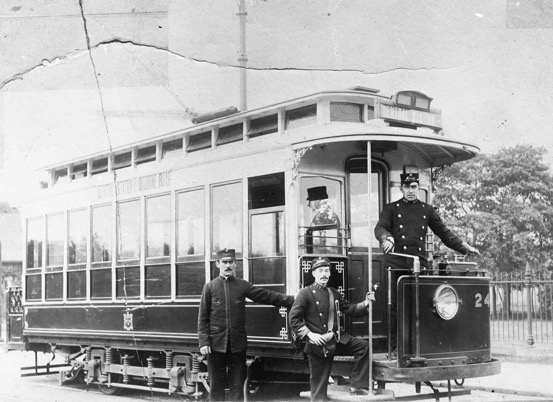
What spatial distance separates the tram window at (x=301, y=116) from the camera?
8.52 metres

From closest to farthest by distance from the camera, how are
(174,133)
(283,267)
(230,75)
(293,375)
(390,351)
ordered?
(390,351) → (283,267) → (293,375) → (174,133) → (230,75)

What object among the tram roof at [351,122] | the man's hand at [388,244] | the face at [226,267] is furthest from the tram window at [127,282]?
the man's hand at [388,244]

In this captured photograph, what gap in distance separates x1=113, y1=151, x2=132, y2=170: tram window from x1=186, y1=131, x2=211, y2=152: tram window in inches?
54.6

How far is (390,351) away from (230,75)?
8204 millimetres

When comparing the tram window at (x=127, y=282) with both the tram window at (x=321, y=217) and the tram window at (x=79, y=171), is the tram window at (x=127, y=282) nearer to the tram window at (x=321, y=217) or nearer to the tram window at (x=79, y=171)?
the tram window at (x=79, y=171)

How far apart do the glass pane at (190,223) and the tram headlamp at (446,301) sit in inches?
118

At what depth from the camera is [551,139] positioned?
3162 cm

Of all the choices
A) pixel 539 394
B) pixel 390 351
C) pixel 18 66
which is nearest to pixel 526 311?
pixel 539 394

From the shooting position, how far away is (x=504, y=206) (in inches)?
1190

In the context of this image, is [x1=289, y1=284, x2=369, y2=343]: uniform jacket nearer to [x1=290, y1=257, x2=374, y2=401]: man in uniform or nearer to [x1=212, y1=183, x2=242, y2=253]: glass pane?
[x1=290, y1=257, x2=374, y2=401]: man in uniform

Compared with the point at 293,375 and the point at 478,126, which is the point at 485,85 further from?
the point at 293,375

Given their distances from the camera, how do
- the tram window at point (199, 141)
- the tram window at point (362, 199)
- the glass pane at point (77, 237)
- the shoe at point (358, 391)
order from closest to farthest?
the shoe at point (358, 391) → the tram window at point (362, 199) → the tram window at point (199, 141) → the glass pane at point (77, 237)

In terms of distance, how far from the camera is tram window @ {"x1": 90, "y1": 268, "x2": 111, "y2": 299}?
1117 cm

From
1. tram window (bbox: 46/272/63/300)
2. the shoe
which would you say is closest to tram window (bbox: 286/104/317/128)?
the shoe
